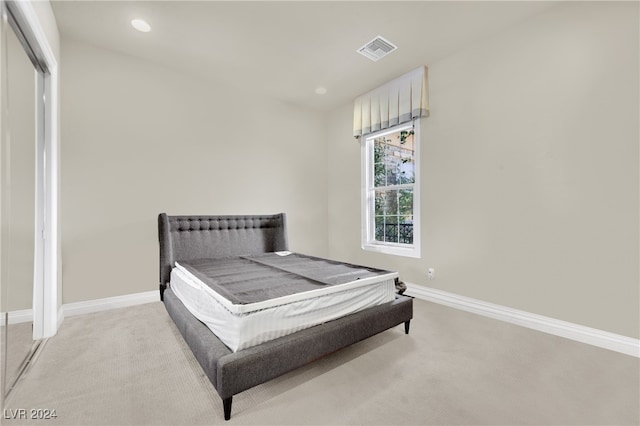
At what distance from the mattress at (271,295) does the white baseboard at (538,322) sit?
1.29 meters

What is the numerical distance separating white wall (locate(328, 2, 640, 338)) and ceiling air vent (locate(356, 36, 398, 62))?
2.29 ft

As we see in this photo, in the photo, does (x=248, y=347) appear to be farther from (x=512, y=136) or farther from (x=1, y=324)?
(x=512, y=136)

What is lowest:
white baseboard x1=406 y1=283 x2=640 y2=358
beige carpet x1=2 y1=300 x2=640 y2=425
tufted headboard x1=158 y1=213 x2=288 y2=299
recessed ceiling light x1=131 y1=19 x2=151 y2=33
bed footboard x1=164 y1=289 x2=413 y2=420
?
beige carpet x1=2 y1=300 x2=640 y2=425

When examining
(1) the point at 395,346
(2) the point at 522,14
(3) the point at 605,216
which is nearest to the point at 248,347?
(1) the point at 395,346

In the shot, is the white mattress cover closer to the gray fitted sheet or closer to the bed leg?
the gray fitted sheet

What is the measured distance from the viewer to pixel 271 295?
5.96 feet

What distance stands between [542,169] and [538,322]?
56.6 inches

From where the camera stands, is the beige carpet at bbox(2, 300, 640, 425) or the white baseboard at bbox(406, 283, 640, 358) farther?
the white baseboard at bbox(406, 283, 640, 358)

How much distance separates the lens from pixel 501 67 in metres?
2.90

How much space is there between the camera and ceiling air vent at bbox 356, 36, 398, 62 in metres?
3.03

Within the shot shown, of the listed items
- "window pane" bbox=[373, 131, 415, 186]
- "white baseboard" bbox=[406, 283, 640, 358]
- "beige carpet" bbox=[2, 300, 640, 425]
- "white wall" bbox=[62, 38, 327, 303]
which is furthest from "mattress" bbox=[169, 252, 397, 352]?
"window pane" bbox=[373, 131, 415, 186]

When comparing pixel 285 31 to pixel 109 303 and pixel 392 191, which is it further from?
pixel 109 303

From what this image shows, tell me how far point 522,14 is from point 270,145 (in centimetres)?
336

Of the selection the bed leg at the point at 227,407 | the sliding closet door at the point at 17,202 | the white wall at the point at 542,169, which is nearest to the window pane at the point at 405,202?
the white wall at the point at 542,169
